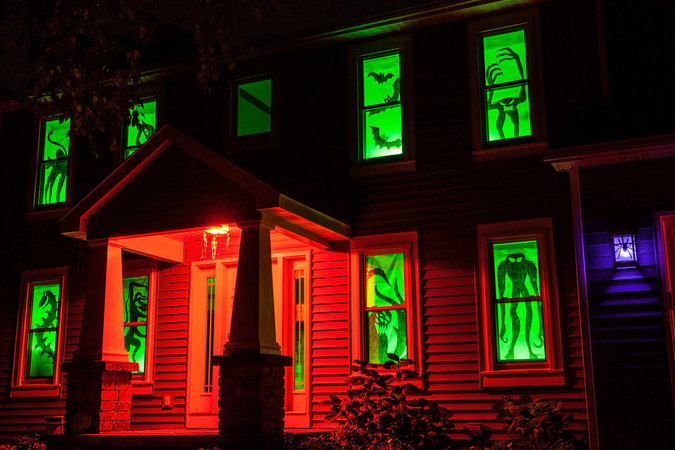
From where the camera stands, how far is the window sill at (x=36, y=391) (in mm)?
12555

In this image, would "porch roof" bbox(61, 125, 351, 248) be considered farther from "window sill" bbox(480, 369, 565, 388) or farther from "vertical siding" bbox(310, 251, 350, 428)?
"window sill" bbox(480, 369, 565, 388)

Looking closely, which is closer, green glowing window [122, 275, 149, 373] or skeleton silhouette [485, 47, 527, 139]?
skeleton silhouette [485, 47, 527, 139]

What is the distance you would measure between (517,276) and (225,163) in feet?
13.4

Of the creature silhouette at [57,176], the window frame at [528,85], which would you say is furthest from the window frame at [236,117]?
the creature silhouette at [57,176]

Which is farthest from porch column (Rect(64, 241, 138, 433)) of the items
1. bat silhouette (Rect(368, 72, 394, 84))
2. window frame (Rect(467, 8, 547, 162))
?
window frame (Rect(467, 8, 547, 162))

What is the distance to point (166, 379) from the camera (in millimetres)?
11781

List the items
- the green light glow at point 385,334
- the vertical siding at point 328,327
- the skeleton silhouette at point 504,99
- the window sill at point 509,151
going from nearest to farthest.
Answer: the window sill at point 509,151 < the skeleton silhouette at point 504,99 < the green light glow at point 385,334 < the vertical siding at point 328,327

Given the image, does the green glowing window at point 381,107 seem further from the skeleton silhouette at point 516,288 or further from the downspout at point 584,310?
the downspout at point 584,310

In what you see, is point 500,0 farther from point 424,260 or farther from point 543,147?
point 424,260

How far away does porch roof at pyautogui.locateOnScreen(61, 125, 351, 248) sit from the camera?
31.1 feet

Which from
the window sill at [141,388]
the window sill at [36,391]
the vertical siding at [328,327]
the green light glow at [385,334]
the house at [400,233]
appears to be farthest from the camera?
the window sill at [36,391]

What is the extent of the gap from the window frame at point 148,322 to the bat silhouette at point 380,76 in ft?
15.0

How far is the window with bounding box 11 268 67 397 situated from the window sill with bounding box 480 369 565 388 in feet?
23.6

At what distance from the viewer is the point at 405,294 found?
10.5m
